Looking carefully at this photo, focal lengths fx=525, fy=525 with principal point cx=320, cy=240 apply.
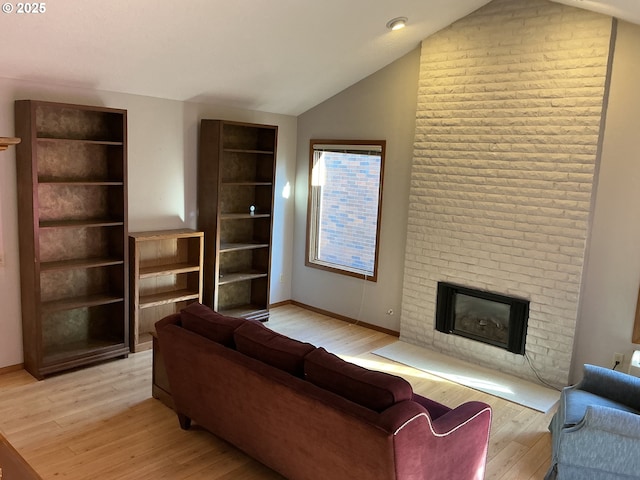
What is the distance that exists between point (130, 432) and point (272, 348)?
53.1 inches

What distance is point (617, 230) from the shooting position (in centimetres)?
405

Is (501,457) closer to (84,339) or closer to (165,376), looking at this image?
(165,376)

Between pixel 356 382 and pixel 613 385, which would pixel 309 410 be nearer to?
pixel 356 382

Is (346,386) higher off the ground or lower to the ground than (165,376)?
higher

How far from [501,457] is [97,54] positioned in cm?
385

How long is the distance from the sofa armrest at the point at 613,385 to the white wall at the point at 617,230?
96 centimetres

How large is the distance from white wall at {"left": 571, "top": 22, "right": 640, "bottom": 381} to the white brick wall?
0.13 meters

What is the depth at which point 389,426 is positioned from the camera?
2.10 metres

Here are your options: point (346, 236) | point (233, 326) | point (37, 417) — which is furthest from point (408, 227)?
point (37, 417)

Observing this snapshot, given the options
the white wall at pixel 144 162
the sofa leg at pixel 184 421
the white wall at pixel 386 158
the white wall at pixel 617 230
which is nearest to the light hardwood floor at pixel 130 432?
the sofa leg at pixel 184 421

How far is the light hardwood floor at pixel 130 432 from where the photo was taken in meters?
3.01

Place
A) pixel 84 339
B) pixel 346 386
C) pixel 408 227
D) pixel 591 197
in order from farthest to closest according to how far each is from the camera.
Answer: pixel 408 227 → pixel 84 339 → pixel 591 197 → pixel 346 386

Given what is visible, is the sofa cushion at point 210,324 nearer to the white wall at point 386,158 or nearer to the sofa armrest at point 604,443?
the sofa armrest at point 604,443

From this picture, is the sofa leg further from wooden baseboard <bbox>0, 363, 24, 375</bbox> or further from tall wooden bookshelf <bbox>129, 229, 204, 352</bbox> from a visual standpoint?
wooden baseboard <bbox>0, 363, 24, 375</bbox>
